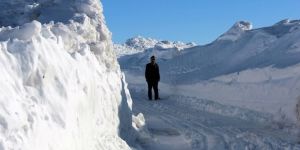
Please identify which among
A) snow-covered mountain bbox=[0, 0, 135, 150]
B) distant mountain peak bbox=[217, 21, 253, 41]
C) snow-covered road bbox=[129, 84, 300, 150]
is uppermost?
distant mountain peak bbox=[217, 21, 253, 41]

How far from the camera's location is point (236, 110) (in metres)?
16.5

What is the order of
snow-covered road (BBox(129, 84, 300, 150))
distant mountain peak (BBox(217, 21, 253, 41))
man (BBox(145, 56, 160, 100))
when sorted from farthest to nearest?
distant mountain peak (BBox(217, 21, 253, 41))
man (BBox(145, 56, 160, 100))
snow-covered road (BBox(129, 84, 300, 150))

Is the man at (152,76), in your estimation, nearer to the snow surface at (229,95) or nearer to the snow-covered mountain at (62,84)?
the snow surface at (229,95)

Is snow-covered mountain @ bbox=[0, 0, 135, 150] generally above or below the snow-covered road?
above

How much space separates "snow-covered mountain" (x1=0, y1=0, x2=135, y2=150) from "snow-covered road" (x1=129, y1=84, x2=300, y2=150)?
37.3 inches

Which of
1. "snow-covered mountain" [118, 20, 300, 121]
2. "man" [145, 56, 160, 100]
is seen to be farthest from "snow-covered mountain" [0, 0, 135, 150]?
"man" [145, 56, 160, 100]

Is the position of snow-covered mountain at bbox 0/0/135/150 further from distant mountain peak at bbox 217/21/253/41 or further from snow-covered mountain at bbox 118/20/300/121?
distant mountain peak at bbox 217/21/253/41

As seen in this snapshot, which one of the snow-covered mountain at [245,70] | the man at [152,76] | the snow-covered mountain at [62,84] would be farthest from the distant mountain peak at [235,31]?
the snow-covered mountain at [62,84]

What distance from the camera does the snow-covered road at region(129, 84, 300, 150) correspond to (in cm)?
1093

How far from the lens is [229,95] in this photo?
19391 mm

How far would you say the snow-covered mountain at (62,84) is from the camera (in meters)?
5.86

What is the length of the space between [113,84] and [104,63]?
1.24 feet

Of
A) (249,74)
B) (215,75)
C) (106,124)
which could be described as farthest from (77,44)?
(215,75)

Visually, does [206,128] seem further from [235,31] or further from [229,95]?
[235,31]
